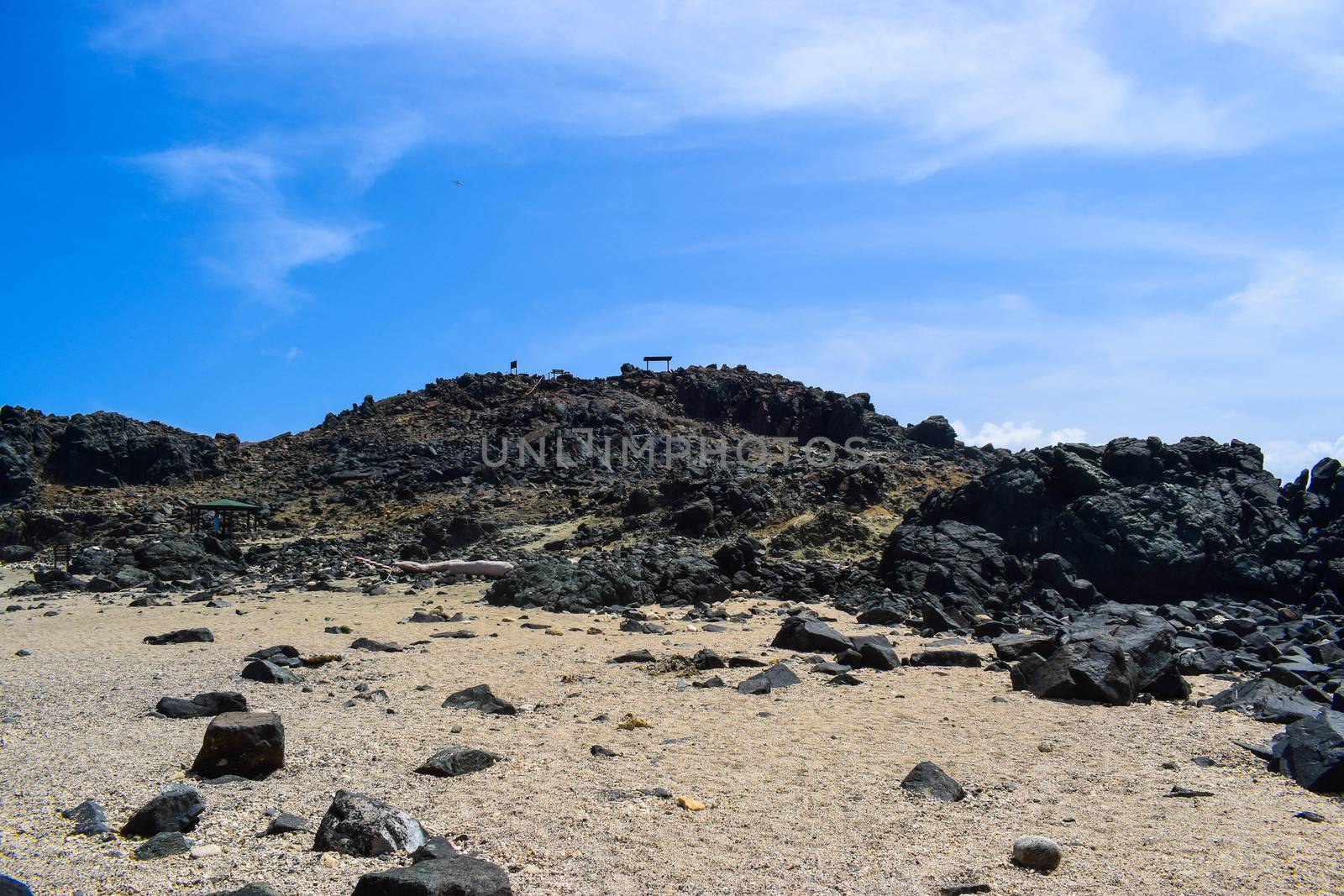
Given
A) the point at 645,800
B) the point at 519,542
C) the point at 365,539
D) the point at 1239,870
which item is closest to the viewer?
the point at 1239,870

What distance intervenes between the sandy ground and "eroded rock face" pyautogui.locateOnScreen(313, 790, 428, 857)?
16 cm

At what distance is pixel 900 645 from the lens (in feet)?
51.4

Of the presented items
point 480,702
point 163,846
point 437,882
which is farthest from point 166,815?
point 480,702

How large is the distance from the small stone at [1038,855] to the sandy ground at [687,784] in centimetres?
10

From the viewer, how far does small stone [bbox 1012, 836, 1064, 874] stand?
5996 millimetres

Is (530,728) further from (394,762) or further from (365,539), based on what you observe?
(365,539)

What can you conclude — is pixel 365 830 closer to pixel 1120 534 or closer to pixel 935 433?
pixel 1120 534

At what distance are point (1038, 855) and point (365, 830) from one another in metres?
4.14

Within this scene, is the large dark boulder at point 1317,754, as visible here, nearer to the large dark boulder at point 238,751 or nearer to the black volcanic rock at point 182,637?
the large dark boulder at point 238,751

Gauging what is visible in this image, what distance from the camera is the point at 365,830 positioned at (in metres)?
6.02

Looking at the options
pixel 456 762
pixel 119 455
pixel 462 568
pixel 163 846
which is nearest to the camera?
pixel 163 846

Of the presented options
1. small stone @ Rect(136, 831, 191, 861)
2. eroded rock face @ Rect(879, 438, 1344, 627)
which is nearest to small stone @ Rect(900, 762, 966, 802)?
small stone @ Rect(136, 831, 191, 861)

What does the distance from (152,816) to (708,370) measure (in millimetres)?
→ 75345

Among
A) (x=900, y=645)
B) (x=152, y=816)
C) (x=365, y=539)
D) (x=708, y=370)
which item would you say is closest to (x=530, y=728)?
(x=152, y=816)
